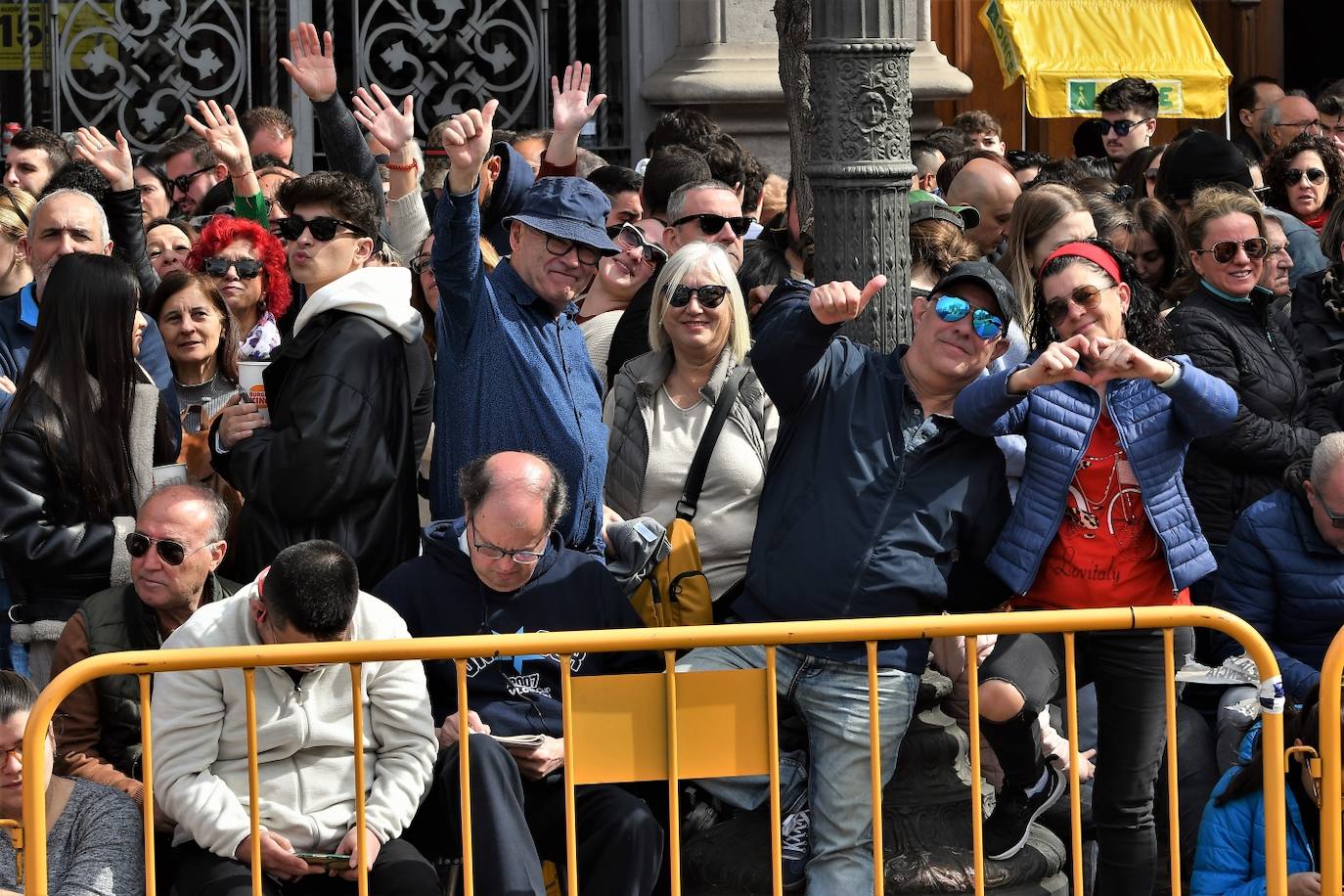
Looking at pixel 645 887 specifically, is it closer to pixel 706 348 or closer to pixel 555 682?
pixel 555 682

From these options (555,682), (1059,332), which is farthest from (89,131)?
(1059,332)

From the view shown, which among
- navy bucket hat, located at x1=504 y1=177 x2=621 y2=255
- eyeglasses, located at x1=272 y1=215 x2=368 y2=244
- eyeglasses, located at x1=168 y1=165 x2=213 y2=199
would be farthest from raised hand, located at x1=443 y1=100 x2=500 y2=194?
eyeglasses, located at x1=168 y1=165 x2=213 y2=199

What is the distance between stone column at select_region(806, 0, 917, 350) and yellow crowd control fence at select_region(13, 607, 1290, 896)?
1.16 m

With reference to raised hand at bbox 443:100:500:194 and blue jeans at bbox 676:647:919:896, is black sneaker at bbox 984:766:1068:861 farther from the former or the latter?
raised hand at bbox 443:100:500:194

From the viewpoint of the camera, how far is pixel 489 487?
512 cm

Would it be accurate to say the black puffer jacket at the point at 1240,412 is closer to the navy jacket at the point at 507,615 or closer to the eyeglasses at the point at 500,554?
the navy jacket at the point at 507,615

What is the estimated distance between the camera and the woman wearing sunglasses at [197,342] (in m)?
6.64

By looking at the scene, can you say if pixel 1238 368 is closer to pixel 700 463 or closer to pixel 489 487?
pixel 700 463

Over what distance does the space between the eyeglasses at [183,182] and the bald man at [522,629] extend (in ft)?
15.8

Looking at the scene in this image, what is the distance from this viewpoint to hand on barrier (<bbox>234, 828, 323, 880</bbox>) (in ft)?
15.5

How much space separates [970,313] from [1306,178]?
4387mm

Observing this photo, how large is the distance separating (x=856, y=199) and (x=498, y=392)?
3.58 feet

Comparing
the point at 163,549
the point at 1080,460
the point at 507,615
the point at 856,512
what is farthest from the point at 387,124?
the point at 1080,460

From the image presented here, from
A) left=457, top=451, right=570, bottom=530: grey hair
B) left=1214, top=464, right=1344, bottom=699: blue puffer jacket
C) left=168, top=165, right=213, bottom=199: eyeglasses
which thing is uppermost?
left=168, top=165, right=213, bottom=199: eyeglasses
